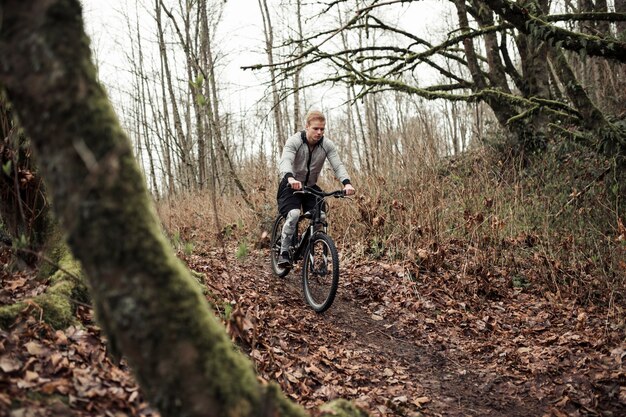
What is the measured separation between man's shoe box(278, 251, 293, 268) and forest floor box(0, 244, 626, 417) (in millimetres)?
322

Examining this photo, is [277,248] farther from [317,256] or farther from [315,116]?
[315,116]

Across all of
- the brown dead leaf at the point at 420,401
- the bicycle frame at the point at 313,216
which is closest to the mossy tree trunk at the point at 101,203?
the brown dead leaf at the point at 420,401

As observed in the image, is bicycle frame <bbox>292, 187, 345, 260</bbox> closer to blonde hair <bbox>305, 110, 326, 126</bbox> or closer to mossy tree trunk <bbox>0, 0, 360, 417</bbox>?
blonde hair <bbox>305, 110, 326, 126</bbox>

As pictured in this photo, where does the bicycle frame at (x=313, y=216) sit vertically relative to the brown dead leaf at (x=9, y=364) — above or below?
above

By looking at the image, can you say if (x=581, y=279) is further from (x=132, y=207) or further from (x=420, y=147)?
(x=132, y=207)

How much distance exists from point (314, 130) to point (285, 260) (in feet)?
6.28

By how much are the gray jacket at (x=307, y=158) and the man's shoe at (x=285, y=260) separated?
1.05 m

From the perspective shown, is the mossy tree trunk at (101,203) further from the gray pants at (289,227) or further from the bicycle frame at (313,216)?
the gray pants at (289,227)

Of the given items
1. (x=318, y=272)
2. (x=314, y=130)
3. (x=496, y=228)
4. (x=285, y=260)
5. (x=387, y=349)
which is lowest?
(x=387, y=349)

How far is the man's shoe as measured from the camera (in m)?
6.37

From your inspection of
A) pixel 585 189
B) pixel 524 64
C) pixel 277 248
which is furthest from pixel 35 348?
pixel 524 64

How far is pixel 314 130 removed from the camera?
5.91m

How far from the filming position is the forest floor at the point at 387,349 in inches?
97.9

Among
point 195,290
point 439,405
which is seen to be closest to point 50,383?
point 195,290
